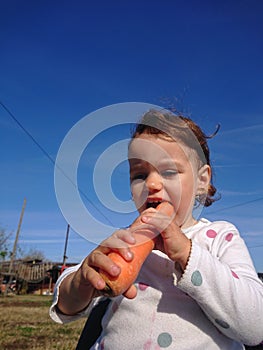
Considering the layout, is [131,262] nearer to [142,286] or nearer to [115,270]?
[115,270]

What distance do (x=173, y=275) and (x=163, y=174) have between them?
37 centimetres

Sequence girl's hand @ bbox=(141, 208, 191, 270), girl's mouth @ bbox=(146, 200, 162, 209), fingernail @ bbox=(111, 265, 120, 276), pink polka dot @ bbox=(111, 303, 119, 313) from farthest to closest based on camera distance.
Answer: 1. pink polka dot @ bbox=(111, 303, 119, 313)
2. girl's mouth @ bbox=(146, 200, 162, 209)
3. girl's hand @ bbox=(141, 208, 191, 270)
4. fingernail @ bbox=(111, 265, 120, 276)

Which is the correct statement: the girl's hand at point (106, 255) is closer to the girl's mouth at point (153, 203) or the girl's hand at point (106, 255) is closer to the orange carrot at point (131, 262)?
the orange carrot at point (131, 262)

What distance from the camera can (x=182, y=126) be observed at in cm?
185

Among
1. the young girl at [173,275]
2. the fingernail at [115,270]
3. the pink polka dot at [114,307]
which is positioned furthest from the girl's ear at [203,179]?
the fingernail at [115,270]

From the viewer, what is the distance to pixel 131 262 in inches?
49.1

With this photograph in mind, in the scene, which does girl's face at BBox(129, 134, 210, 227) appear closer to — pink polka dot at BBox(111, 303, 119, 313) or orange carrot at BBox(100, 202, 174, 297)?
orange carrot at BBox(100, 202, 174, 297)

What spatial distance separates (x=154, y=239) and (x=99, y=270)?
223 millimetres

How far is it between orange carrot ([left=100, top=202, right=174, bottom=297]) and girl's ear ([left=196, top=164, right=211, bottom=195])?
450 millimetres

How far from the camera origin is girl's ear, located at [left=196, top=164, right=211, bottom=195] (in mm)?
1841

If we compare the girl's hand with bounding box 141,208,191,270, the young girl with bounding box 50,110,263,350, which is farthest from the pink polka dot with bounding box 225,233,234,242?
the girl's hand with bounding box 141,208,191,270

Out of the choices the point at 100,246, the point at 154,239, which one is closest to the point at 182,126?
the point at 154,239

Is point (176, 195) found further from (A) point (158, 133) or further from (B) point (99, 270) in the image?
(B) point (99, 270)

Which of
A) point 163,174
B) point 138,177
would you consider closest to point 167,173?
point 163,174
